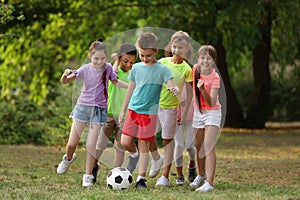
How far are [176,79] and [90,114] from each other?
1.05 metres

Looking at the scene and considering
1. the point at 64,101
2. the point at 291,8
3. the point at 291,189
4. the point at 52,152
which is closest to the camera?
the point at 291,189

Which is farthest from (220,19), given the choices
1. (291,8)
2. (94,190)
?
(94,190)

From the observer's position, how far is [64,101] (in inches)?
609

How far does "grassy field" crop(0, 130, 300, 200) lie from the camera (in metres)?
7.18

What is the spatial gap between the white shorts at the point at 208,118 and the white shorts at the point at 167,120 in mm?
408

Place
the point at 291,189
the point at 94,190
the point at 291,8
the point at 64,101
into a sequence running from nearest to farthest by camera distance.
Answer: the point at 94,190
the point at 291,189
the point at 64,101
the point at 291,8

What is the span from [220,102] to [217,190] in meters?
1.05

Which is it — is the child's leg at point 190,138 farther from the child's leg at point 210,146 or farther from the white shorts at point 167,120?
the child's leg at point 210,146

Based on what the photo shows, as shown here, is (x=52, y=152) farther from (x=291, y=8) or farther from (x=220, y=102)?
(x=291, y=8)

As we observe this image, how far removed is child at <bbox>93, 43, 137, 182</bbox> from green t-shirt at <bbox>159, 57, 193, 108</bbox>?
518 mm

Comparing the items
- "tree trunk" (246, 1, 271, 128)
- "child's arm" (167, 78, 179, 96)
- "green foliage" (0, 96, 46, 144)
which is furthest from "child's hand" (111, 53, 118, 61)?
"tree trunk" (246, 1, 271, 128)

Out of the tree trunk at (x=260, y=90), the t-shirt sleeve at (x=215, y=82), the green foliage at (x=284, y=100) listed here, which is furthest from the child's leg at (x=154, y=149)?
the green foliage at (x=284, y=100)

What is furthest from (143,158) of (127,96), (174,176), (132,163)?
(174,176)

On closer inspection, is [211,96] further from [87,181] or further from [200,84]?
[87,181]
